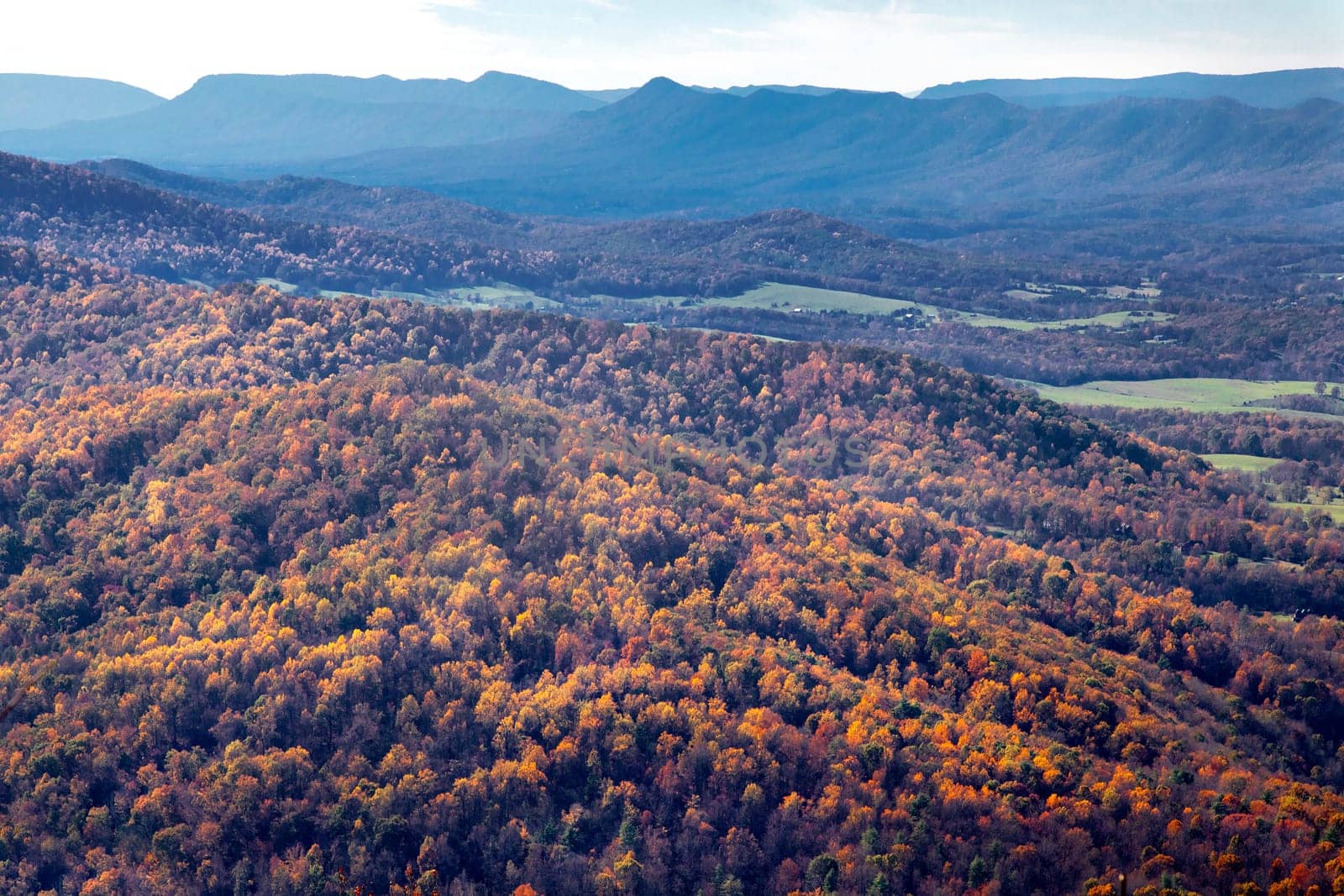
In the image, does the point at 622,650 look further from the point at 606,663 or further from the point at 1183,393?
the point at 1183,393

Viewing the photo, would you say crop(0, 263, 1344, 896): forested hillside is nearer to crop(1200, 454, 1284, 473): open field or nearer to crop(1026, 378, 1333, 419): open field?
crop(1200, 454, 1284, 473): open field

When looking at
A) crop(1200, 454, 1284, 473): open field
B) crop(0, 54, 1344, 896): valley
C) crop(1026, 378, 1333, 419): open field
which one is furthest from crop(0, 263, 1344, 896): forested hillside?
crop(1026, 378, 1333, 419): open field

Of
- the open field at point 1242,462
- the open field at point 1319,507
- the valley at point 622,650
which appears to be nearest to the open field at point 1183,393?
the open field at point 1242,462

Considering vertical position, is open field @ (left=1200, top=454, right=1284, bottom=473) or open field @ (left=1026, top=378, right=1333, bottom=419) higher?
open field @ (left=1026, top=378, right=1333, bottom=419)

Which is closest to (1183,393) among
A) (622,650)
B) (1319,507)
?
(1319,507)

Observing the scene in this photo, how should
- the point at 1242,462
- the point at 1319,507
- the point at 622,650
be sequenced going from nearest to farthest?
the point at 622,650
the point at 1319,507
the point at 1242,462
